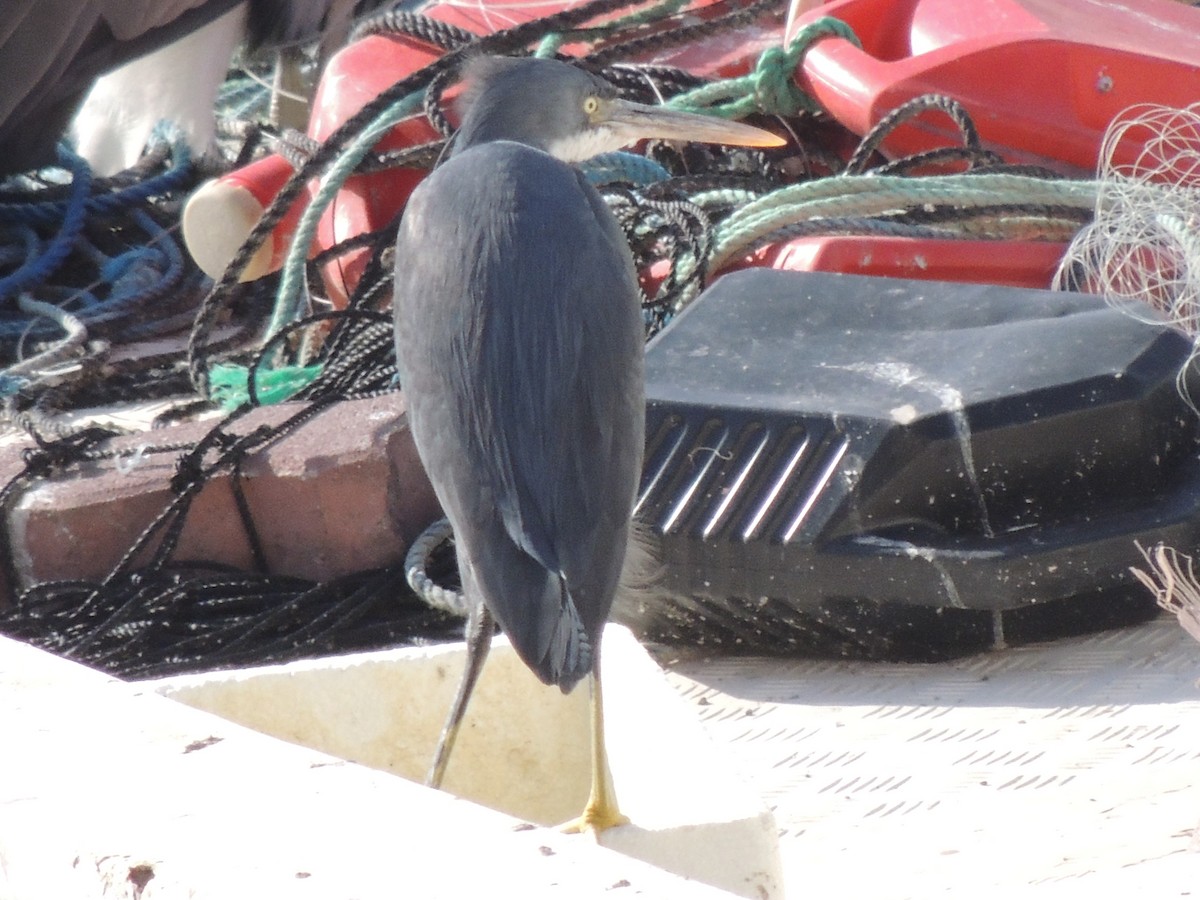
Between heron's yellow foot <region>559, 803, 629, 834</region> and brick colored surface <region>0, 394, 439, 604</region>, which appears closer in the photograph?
heron's yellow foot <region>559, 803, 629, 834</region>

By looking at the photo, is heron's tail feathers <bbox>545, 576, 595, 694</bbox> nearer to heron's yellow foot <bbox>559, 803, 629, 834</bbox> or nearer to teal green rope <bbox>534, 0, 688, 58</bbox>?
heron's yellow foot <bbox>559, 803, 629, 834</bbox>

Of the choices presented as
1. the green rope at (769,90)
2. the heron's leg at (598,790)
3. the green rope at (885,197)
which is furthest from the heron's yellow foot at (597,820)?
the green rope at (769,90)

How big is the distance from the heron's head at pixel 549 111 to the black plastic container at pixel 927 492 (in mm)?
353

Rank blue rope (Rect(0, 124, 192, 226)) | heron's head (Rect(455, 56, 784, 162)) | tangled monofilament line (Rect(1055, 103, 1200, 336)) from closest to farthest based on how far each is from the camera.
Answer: heron's head (Rect(455, 56, 784, 162)), tangled monofilament line (Rect(1055, 103, 1200, 336)), blue rope (Rect(0, 124, 192, 226))

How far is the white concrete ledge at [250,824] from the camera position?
100 cm

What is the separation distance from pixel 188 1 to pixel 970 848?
3596mm

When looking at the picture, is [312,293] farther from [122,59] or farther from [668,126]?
[668,126]

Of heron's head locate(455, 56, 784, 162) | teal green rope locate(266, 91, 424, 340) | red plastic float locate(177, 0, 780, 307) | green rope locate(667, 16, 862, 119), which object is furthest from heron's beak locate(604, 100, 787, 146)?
red plastic float locate(177, 0, 780, 307)

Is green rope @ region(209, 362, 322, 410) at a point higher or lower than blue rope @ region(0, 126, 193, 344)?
higher

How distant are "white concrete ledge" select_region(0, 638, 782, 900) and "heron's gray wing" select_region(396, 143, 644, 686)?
20 centimetres

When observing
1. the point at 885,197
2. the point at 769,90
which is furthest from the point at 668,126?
the point at 769,90

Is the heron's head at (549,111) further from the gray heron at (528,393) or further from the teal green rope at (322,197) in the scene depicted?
the teal green rope at (322,197)

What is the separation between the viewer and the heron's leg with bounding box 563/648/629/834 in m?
1.45

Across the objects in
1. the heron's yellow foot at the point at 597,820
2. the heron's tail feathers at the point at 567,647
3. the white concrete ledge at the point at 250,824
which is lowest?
the heron's yellow foot at the point at 597,820
